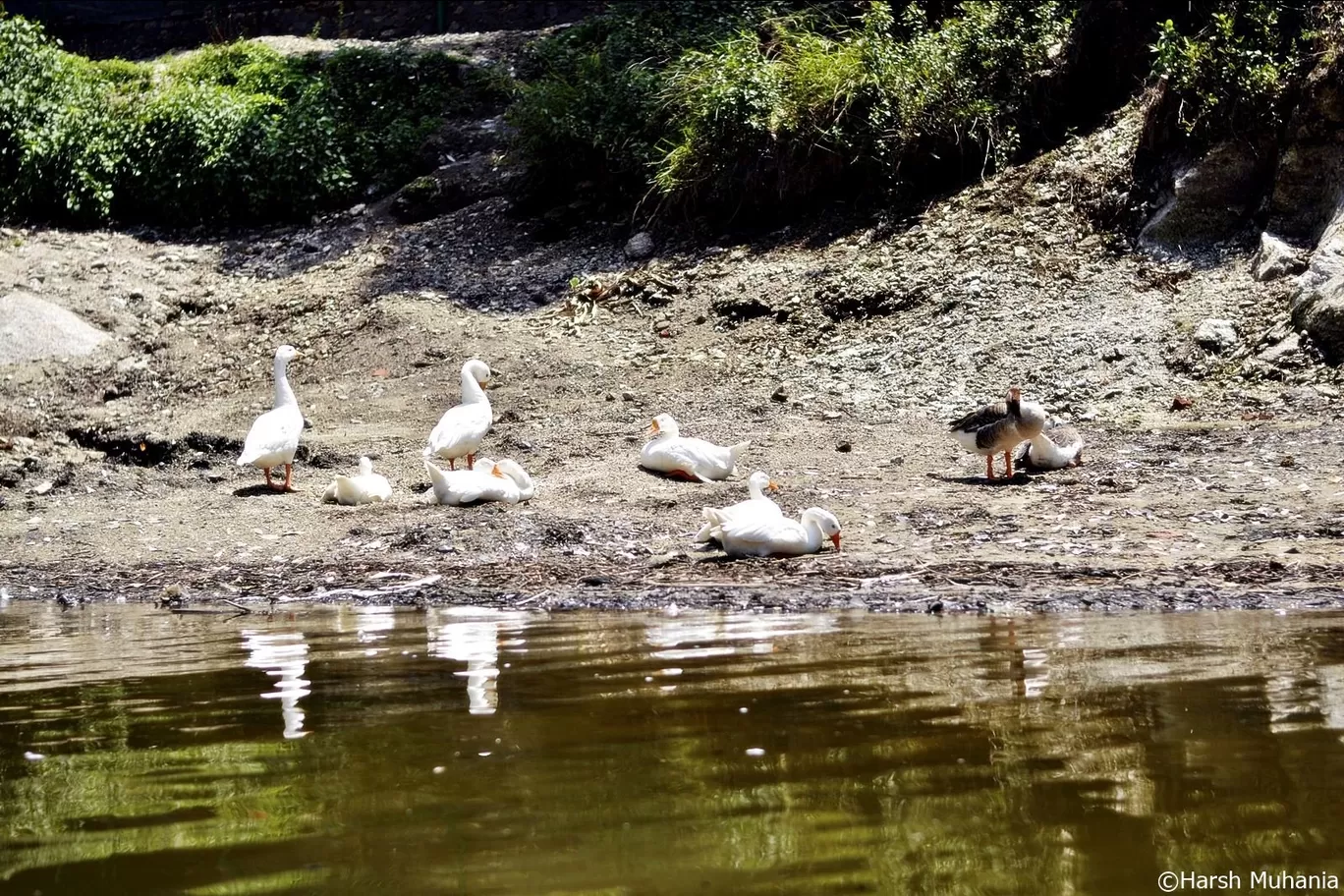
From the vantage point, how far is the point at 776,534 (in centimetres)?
837

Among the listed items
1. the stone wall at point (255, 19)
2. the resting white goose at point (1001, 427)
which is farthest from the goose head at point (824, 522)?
the stone wall at point (255, 19)

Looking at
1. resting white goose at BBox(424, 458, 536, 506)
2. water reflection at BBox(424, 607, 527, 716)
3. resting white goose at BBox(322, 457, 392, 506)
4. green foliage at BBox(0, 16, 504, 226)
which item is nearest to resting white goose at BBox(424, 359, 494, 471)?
resting white goose at BBox(322, 457, 392, 506)

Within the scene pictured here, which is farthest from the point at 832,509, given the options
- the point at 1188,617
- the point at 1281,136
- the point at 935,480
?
the point at 1281,136

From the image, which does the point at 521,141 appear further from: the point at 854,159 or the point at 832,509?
the point at 832,509

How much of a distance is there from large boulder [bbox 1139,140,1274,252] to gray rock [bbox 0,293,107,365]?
38.1ft

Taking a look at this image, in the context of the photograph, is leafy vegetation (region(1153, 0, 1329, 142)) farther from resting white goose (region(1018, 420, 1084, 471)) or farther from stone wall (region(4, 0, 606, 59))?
stone wall (region(4, 0, 606, 59))

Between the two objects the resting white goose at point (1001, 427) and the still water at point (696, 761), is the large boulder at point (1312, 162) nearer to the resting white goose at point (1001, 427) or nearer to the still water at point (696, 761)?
the resting white goose at point (1001, 427)

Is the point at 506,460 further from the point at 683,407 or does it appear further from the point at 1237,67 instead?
the point at 1237,67

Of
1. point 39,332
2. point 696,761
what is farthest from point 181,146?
point 696,761

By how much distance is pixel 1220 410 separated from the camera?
12.0 metres

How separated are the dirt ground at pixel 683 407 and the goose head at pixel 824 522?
0.25m

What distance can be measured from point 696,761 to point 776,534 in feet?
13.9

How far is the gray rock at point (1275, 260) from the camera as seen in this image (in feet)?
43.6

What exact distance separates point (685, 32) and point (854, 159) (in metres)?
4.28
